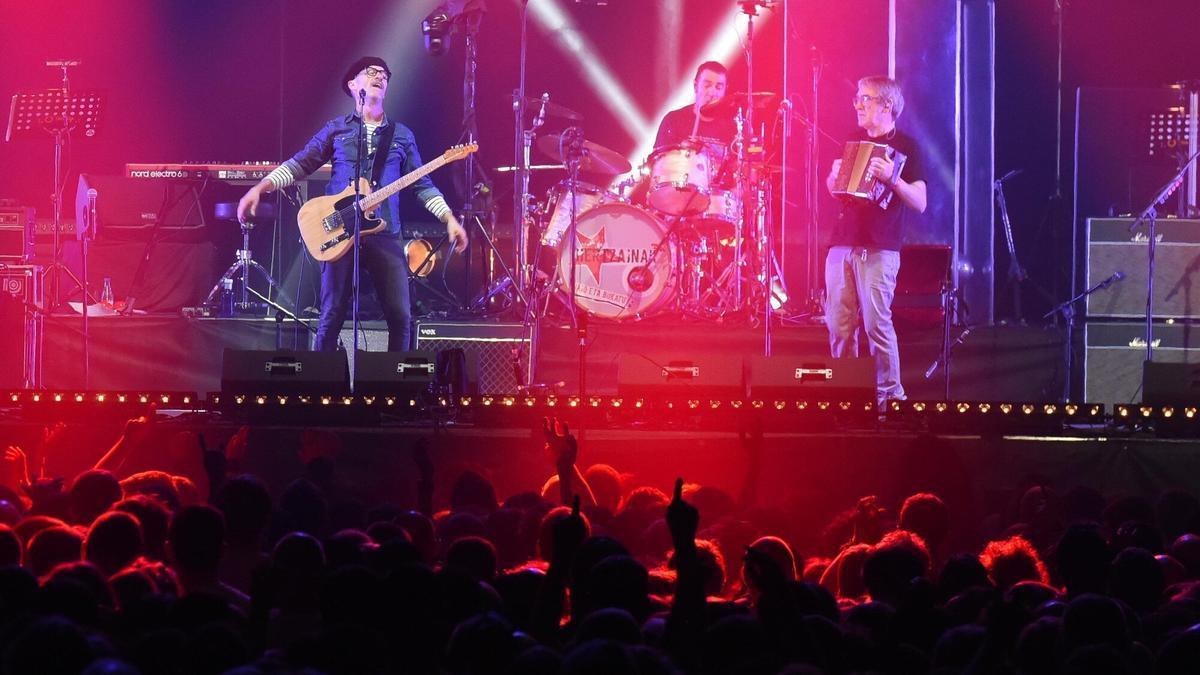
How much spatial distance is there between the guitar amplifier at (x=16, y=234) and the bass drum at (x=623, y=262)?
16.8 ft

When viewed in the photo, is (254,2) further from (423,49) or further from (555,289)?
(555,289)

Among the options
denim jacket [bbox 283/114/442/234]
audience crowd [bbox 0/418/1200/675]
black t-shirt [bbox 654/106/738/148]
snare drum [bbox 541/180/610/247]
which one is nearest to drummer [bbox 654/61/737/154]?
black t-shirt [bbox 654/106/738/148]

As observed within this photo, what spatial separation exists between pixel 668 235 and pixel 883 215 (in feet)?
10.9

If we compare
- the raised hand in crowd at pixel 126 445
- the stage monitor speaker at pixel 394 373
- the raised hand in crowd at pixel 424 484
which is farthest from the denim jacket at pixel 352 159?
the raised hand in crowd at pixel 424 484

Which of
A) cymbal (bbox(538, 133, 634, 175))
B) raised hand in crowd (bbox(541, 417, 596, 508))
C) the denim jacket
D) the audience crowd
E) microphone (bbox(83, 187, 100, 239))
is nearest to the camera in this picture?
the audience crowd

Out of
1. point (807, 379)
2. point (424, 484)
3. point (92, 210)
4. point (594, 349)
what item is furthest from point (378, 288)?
point (92, 210)

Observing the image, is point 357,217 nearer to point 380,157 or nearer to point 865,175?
point 380,157

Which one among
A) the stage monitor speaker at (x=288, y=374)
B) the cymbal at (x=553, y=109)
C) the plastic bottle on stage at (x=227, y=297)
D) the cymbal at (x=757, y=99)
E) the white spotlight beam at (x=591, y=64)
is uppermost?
the white spotlight beam at (x=591, y=64)

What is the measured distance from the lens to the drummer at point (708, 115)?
49.0 feet

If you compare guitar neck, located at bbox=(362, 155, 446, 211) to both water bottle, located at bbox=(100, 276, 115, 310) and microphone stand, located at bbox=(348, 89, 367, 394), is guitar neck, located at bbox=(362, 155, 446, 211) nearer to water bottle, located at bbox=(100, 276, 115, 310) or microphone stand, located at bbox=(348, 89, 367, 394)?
microphone stand, located at bbox=(348, 89, 367, 394)

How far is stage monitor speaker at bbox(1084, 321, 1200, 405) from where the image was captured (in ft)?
43.4

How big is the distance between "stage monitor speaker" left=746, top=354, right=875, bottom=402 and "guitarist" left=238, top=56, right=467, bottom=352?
3094mm

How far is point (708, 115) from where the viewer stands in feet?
49.2

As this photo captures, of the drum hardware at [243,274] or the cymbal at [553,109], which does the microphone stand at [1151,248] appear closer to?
the cymbal at [553,109]
